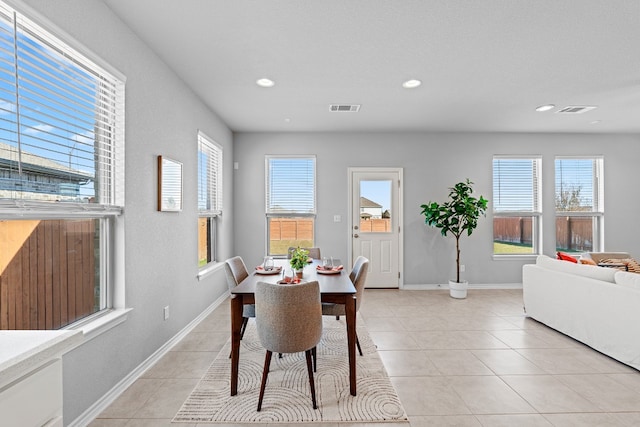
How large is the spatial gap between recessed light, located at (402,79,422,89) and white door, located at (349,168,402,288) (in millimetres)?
2066

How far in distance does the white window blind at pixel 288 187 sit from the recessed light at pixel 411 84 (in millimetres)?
2312

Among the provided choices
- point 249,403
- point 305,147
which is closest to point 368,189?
point 305,147

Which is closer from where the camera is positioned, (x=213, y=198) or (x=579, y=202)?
(x=213, y=198)

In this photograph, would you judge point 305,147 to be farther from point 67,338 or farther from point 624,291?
point 67,338

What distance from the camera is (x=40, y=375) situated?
94cm

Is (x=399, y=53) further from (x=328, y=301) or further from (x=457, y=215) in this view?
(x=457, y=215)

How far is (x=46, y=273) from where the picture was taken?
6.09ft

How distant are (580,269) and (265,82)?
12.7 ft

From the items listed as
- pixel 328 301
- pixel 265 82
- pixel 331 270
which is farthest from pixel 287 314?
pixel 265 82

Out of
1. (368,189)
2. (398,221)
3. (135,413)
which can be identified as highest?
(368,189)

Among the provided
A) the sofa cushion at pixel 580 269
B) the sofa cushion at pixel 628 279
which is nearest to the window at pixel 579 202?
the sofa cushion at pixel 580 269

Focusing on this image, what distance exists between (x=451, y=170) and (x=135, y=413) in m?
5.38

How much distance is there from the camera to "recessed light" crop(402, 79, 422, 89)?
346 centimetres

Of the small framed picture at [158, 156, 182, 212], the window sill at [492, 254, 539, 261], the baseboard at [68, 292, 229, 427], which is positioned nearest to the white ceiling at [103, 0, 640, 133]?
the small framed picture at [158, 156, 182, 212]
